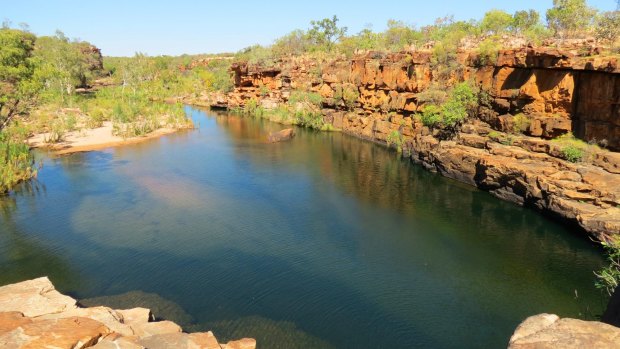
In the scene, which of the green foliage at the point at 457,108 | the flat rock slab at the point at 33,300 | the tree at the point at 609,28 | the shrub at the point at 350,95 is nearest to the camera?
the flat rock slab at the point at 33,300

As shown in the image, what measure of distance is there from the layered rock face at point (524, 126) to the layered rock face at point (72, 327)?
17292mm

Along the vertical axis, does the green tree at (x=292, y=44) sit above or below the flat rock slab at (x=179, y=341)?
above

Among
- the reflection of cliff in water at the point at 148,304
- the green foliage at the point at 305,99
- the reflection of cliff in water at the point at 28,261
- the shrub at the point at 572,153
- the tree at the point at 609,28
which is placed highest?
the tree at the point at 609,28

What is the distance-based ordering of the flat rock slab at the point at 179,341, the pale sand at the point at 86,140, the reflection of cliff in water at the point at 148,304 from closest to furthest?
the flat rock slab at the point at 179,341
the reflection of cliff in water at the point at 148,304
the pale sand at the point at 86,140

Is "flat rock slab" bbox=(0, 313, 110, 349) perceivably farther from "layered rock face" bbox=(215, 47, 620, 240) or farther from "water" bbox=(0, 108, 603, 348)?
"layered rock face" bbox=(215, 47, 620, 240)

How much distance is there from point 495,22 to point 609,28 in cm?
1735

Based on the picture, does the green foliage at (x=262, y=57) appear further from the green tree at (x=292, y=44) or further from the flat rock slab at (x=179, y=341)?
the flat rock slab at (x=179, y=341)

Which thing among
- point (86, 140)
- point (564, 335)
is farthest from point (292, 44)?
point (564, 335)

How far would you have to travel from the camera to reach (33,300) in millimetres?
10008

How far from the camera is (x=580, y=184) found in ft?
64.4

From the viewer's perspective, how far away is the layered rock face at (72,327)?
25.4ft

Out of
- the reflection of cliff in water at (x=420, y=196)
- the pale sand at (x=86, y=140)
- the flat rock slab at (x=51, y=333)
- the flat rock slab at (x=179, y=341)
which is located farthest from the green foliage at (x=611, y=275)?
the pale sand at (x=86, y=140)

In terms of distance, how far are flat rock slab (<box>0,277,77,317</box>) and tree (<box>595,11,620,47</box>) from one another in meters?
29.4

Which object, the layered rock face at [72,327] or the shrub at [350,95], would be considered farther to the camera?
the shrub at [350,95]
